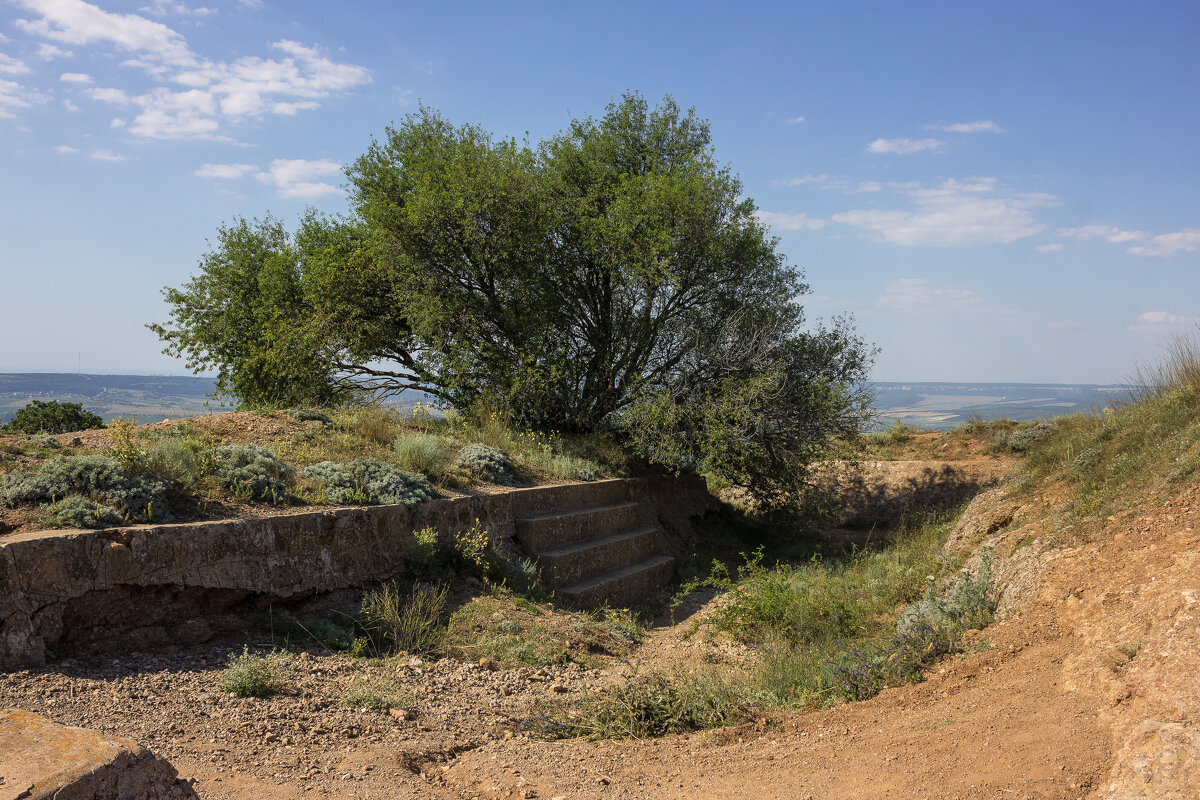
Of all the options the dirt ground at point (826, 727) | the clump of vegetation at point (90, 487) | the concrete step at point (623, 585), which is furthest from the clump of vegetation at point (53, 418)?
the dirt ground at point (826, 727)

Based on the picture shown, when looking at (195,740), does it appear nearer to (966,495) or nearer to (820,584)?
(820,584)

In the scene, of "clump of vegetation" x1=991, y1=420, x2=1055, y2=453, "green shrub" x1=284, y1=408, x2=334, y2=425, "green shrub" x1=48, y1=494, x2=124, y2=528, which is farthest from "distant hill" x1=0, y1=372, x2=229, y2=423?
"clump of vegetation" x1=991, y1=420, x2=1055, y2=453

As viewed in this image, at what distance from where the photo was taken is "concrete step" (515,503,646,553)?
33.7ft

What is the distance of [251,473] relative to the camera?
772 centimetres

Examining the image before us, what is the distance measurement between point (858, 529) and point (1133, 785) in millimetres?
16075

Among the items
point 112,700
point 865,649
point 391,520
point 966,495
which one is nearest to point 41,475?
point 112,700

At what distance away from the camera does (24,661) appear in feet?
17.4

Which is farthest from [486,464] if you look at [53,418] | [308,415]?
[53,418]

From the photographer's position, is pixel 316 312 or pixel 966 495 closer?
pixel 316 312

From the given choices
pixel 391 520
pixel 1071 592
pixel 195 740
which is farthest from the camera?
pixel 391 520

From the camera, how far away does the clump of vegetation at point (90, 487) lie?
6.25 m

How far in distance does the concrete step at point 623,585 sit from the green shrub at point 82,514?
549cm

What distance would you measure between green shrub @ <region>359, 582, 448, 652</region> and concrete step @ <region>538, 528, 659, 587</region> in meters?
2.74

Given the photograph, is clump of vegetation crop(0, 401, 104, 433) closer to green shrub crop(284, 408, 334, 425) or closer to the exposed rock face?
green shrub crop(284, 408, 334, 425)
